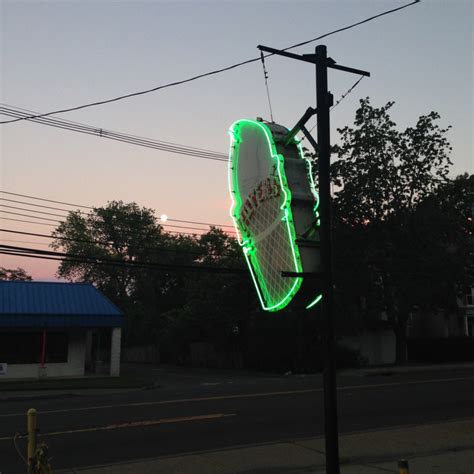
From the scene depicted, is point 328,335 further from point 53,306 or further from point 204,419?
point 53,306

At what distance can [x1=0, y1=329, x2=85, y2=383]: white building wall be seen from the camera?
2692 centimetres

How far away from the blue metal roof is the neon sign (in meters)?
23.4

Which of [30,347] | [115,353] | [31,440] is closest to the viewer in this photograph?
[31,440]

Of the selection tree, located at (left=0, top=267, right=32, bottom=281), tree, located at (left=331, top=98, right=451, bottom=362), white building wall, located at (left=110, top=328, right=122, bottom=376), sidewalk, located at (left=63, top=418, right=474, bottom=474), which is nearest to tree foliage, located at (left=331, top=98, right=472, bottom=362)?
tree, located at (left=331, top=98, right=451, bottom=362)

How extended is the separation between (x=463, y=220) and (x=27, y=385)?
86.5ft

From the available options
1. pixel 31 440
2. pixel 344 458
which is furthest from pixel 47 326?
pixel 31 440

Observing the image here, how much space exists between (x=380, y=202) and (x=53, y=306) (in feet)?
64.4

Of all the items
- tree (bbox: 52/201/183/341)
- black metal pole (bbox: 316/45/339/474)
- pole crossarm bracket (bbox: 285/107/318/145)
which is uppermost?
tree (bbox: 52/201/183/341)

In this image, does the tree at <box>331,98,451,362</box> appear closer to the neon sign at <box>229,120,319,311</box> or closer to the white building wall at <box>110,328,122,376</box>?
the white building wall at <box>110,328,122,376</box>

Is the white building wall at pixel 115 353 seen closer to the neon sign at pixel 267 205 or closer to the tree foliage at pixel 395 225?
the tree foliage at pixel 395 225

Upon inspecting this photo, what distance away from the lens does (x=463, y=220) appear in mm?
33000

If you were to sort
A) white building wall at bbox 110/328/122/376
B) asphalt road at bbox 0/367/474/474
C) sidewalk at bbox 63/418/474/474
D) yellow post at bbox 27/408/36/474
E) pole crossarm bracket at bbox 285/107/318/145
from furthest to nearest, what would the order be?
white building wall at bbox 110/328/122/376 → asphalt road at bbox 0/367/474/474 → sidewalk at bbox 63/418/474/474 → pole crossarm bracket at bbox 285/107/318/145 → yellow post at bbox 27/408/36/474

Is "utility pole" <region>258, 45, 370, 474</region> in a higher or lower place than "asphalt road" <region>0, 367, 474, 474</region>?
higher

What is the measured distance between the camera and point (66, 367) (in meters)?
28.1
